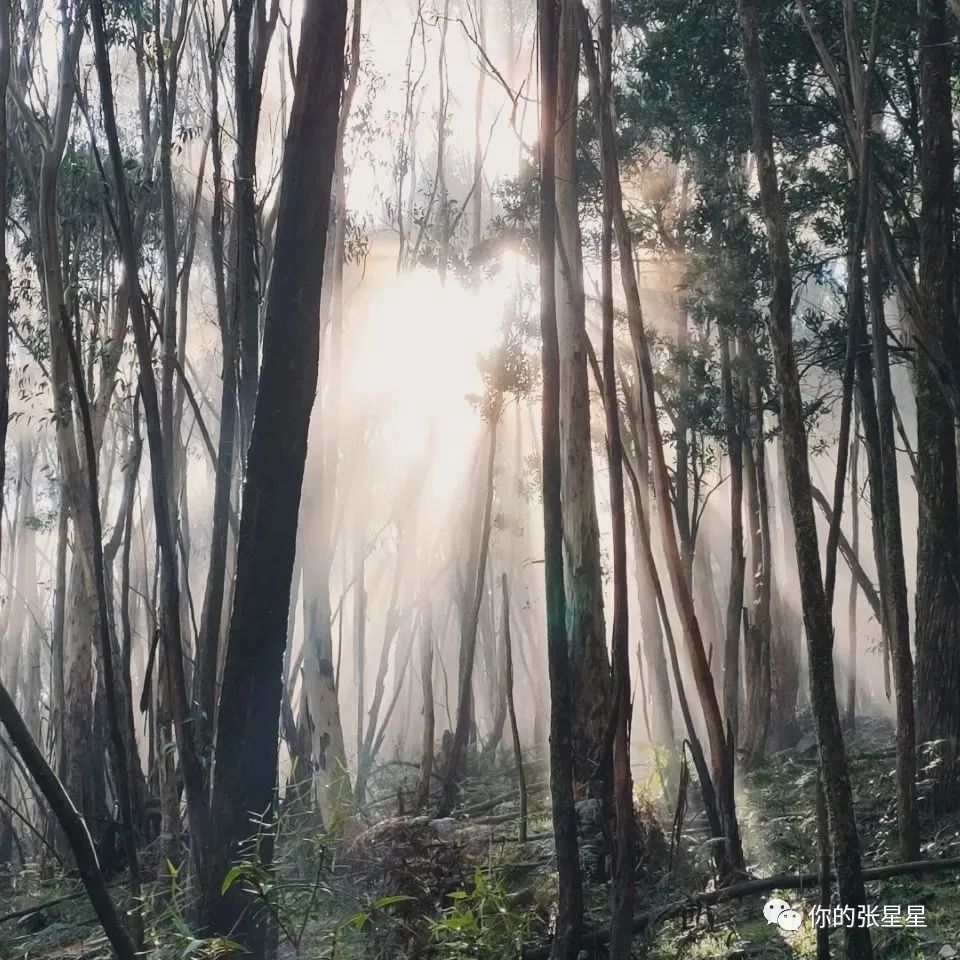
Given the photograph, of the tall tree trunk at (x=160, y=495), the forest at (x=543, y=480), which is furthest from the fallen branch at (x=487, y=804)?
the tall tree trunk at (x=160, y=495)

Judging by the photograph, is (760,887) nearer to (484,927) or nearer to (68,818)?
(484,927)

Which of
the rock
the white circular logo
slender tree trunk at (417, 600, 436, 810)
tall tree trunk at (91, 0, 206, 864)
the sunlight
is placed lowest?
the white circular logo

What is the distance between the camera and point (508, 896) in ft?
15.1

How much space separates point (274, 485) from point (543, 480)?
1164mm

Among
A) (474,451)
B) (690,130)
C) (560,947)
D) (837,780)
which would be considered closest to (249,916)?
(560,947)

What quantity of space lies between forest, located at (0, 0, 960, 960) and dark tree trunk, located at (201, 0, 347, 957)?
16mm

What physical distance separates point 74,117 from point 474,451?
889 cm

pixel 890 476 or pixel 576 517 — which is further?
pixel 576 517

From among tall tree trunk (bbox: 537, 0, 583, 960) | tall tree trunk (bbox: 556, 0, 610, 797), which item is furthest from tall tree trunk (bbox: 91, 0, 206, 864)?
tall tree trunk (bbox: 556, 0, 610, 797)

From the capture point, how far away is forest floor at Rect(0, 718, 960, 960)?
431 centimetres

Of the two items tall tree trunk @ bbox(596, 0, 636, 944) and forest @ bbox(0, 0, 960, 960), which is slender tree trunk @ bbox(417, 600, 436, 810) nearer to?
forest @ bbox(0, 0, 960, 960)

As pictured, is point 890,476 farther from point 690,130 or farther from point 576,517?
point 690,130

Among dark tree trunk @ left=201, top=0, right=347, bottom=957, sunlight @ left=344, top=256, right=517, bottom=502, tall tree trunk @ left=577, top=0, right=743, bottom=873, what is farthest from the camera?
sunlight @ left=344, top=256, right=517, bottom=502

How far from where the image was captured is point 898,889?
198 inches
